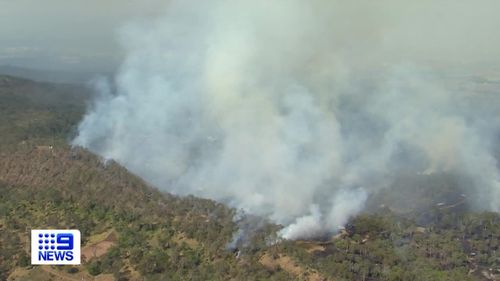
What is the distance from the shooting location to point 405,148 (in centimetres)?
7506

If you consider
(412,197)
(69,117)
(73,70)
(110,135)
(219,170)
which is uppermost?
(73,70)

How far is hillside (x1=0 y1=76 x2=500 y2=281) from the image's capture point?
41.0 meters

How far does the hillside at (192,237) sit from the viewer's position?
41000 millimetres

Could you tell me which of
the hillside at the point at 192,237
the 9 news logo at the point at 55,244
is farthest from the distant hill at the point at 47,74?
the 9 news logo at the point at 55,244

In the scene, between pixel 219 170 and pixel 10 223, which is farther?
pixel 219 170

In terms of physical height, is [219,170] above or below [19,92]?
below

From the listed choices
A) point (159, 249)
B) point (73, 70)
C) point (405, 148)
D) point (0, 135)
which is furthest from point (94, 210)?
point (73, 70)

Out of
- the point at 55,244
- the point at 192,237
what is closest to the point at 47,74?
the point at 192,237

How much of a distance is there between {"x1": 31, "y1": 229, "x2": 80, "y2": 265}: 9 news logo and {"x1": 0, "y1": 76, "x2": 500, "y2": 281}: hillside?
24.0 feet

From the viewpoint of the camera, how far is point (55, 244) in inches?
1331

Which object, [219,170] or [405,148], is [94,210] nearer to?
[219,170]

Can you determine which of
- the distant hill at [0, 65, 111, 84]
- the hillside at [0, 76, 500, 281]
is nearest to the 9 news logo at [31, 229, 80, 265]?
the hillside at [0, 76, 500, 281]

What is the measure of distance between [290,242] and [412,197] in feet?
66.6

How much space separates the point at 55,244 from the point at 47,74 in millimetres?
149460
